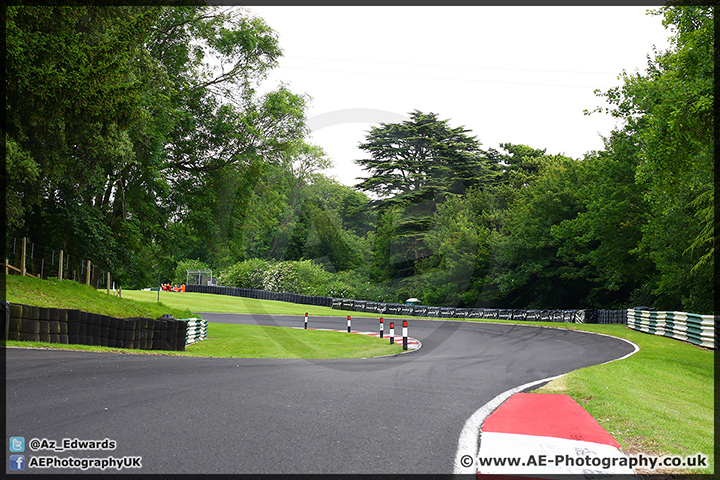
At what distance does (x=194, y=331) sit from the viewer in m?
17.9

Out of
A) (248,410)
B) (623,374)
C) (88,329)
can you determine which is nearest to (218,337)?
(88,329)

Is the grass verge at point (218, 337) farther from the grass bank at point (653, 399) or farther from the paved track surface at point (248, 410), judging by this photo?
the grass bank at point (653, 399)

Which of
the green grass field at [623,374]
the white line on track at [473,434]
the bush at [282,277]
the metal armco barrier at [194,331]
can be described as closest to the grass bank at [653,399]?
the green grass field at [623,374]

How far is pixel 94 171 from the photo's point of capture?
16.0 m

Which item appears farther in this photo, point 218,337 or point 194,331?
point 218,337

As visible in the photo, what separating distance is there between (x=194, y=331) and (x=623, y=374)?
14.0 m

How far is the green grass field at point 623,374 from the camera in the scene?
5316 millimetres

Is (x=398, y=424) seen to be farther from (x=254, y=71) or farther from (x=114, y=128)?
(x=254, y=71)

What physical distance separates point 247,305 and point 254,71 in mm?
23992

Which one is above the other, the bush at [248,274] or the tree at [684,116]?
the tree at [684,116]

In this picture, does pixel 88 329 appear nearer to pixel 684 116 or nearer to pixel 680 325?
pixel 684 116

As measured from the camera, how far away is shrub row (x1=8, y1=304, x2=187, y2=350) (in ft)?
32.4

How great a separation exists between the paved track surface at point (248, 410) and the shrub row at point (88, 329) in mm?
1690

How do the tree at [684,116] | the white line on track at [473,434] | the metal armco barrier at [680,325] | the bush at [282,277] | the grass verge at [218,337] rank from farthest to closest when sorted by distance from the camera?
the bush at [282,277]
the metal armco barrier at [680,325]
the tree at [684,116]
the grass verge at [218,337]
the white line on track at [473,434]
